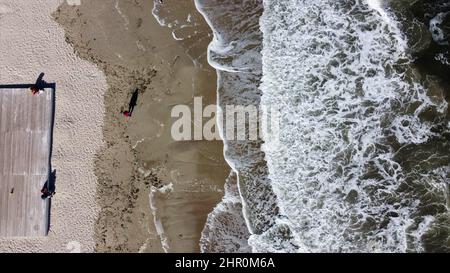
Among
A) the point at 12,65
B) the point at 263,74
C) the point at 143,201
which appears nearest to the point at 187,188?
the point at 143,201

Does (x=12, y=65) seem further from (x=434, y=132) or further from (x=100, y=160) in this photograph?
(x=434, y=132)

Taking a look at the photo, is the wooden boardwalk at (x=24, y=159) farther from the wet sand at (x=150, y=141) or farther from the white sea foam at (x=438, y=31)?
the white sea foam at (x=438, y=31)

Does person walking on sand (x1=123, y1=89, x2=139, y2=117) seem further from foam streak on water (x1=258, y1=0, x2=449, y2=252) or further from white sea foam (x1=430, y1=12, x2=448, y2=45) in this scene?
white sea foam (x1=430, y1=12, x2=448, y2=45)

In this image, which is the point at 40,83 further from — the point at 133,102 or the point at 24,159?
the point at 133,102

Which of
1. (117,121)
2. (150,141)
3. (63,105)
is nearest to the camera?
(150,141)

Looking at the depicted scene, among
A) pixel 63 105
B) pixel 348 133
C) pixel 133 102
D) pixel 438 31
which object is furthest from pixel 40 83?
pixel 438 31
